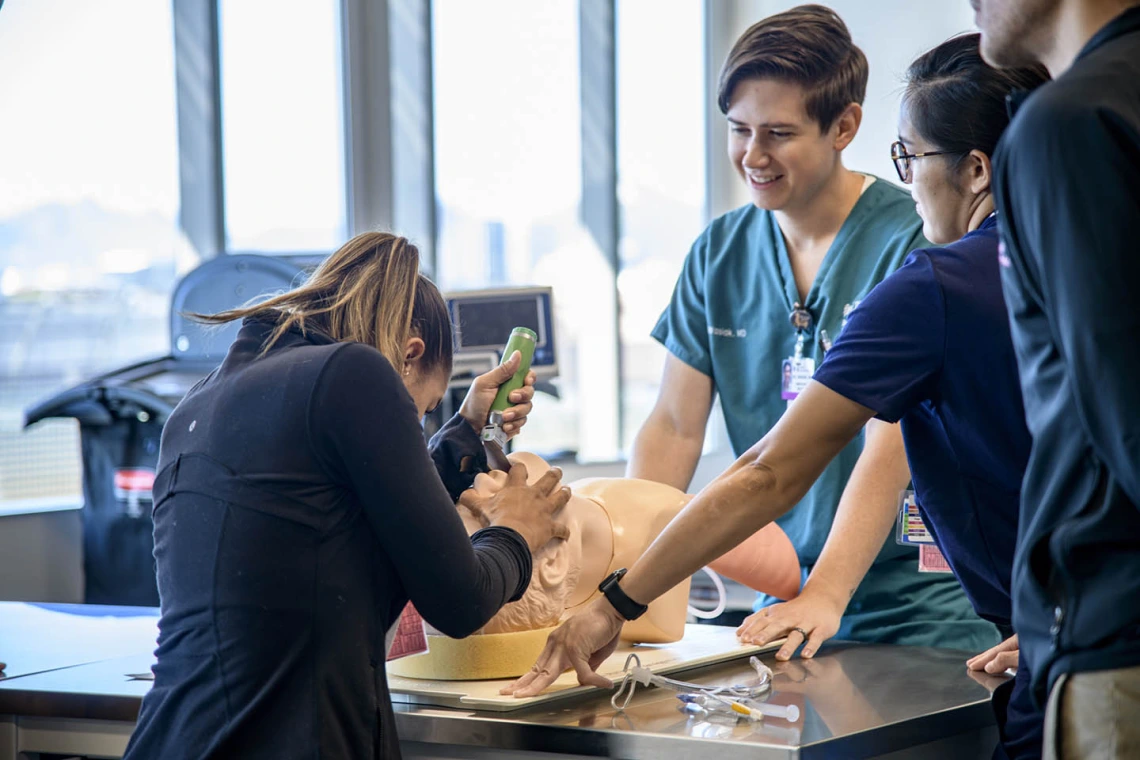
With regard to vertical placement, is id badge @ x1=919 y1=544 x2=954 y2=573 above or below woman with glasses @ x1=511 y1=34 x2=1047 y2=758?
below

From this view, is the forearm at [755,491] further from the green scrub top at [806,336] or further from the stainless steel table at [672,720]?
the green scrub top at [806,336]

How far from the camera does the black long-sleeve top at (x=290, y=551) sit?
126 cm

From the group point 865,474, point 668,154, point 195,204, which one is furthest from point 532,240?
point 865,474

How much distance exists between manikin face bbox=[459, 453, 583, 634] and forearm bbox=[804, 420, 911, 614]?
38cm

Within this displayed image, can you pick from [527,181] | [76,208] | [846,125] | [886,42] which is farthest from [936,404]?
[527,181]

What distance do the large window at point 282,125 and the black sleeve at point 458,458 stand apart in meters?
2.83

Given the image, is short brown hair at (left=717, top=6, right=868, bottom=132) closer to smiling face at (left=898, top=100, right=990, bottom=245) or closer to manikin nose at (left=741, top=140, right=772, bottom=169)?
manikin nose at (left=741, top=140, right=772, bottom=169)

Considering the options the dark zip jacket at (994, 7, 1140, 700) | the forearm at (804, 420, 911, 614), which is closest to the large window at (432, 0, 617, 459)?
the forearm at (804, 420, 911, 614)

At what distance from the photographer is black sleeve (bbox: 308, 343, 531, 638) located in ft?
4.09

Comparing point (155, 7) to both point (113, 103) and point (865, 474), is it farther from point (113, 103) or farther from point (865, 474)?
point (865, 474)

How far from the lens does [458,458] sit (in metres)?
1.63

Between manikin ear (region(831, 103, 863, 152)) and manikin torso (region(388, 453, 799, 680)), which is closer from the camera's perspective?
manikin torso (region(388, 453, 799, 680))

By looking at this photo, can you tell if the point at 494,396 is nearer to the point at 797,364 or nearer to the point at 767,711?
the point at 767,711

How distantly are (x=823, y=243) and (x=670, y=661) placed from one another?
2.94ft
